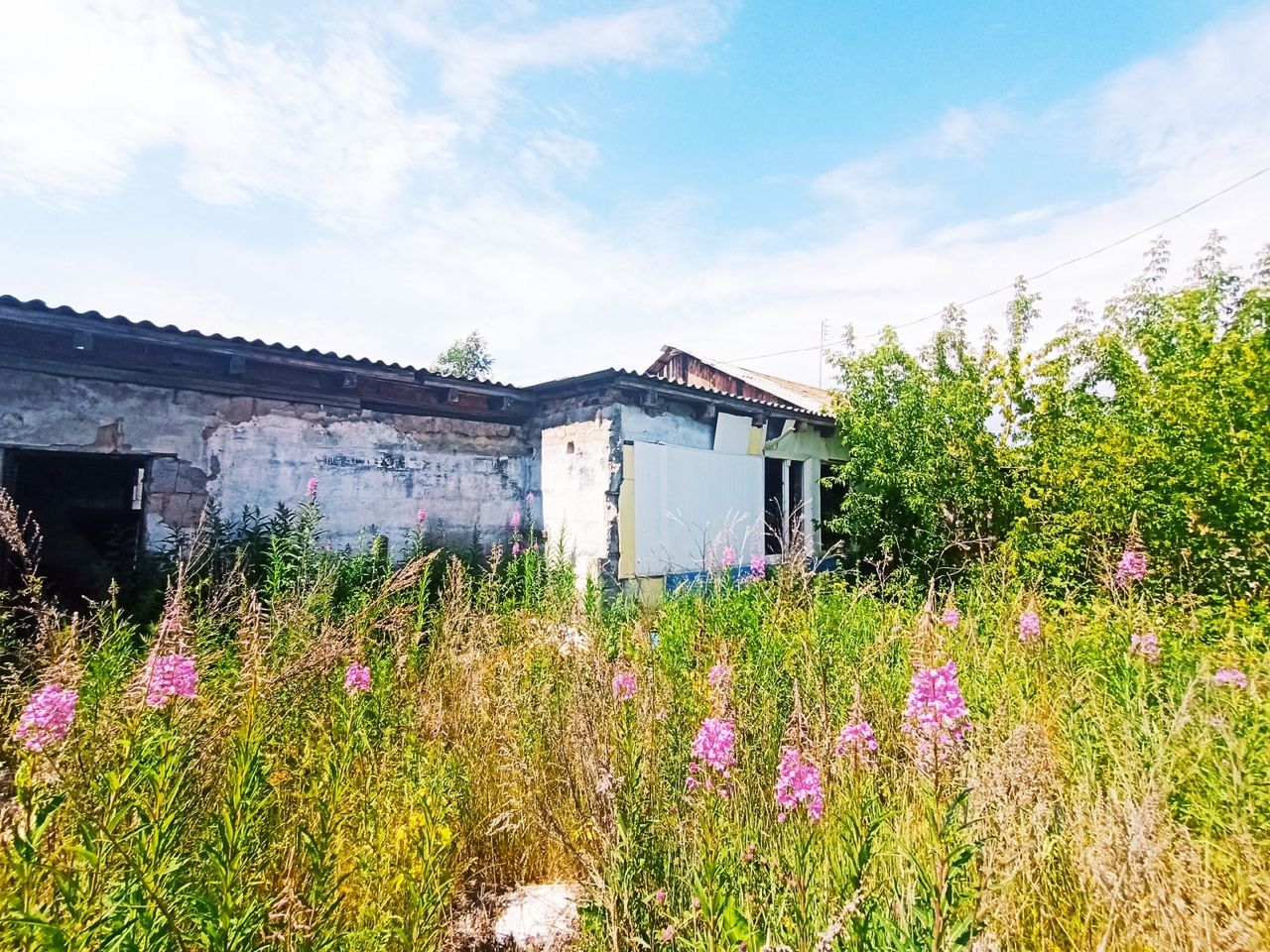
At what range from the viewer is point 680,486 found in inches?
324

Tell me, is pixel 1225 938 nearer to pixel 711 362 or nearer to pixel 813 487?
pixel 813 487

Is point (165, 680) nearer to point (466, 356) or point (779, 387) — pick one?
point (779, 387)

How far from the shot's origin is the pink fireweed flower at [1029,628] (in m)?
3.86

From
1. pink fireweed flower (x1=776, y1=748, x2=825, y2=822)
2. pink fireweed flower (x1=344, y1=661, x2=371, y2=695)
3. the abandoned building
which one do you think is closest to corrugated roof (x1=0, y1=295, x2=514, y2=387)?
the abandoned building

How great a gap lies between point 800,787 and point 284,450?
6.76 meters

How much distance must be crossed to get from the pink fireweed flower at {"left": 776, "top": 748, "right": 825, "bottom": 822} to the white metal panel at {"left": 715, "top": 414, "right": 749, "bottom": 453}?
7.20 m

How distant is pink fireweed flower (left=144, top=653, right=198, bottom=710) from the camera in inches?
72.9

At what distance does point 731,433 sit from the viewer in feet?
29.8

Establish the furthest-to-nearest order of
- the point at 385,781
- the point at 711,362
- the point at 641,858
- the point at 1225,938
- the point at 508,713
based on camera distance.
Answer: the point at 711,362 < the point at 508,713 < the point at 385,781 < the point at 641,858 < the point at 1225,938

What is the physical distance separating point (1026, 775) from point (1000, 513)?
790cm

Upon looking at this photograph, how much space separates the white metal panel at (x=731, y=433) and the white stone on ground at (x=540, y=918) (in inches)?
274

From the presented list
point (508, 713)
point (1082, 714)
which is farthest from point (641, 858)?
point (1082, 714)

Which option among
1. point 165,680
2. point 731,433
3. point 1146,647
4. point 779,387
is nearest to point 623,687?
point 165,680

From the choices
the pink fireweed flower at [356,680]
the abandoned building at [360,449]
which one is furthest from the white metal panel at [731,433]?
the pink fireweed flower at [356,680]
